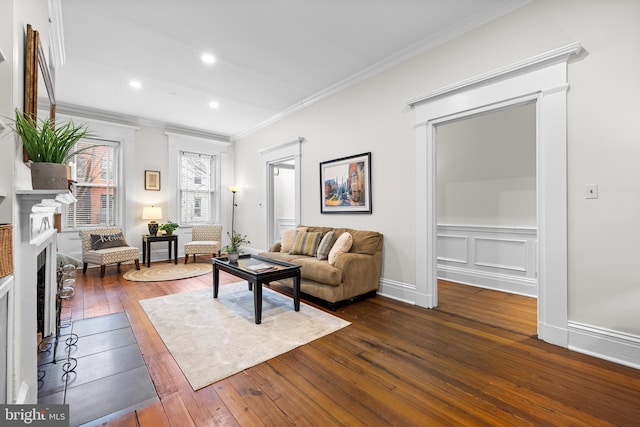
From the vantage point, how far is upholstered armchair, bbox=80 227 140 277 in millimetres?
4617

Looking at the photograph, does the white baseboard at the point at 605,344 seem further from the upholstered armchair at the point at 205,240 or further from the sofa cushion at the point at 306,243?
the upholstered armchair at the point at 205,240

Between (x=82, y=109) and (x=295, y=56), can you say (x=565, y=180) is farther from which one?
(x=82, y=109)

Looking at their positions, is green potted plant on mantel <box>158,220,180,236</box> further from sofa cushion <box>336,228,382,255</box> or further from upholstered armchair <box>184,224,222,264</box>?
sofa cushion <box>336,228,382,255</box>

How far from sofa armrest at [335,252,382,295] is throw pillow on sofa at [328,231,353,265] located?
6cm

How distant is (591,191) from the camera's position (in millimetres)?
2162

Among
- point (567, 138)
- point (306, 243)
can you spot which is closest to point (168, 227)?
point (306, 243)

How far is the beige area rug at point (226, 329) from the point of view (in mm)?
2092

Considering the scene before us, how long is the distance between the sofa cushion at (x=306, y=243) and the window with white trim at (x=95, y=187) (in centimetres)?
400

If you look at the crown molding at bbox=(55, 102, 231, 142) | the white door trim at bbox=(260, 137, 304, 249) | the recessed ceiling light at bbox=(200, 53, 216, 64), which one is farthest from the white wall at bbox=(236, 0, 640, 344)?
the crown molding at bbox=(55, 102, 231, 142)

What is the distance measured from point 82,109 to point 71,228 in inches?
84.9

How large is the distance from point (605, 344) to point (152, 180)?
6.98 m

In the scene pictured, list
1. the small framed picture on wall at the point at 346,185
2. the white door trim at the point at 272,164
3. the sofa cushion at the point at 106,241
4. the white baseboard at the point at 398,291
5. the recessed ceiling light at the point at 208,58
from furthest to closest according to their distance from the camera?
the white door trim at the point at 272,164
the sofa cushion at the point at 106,241
the small framed picture on wall at the point at 346,185
the recessed ceiling light at the point at 208,58
the white baseboard at the point at 398,291

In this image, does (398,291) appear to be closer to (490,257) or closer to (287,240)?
(490,257)

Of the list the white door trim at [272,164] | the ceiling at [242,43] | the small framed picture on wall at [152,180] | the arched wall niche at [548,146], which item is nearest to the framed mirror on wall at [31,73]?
the ceiling at [242,43]
